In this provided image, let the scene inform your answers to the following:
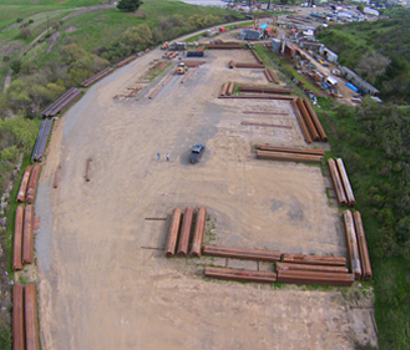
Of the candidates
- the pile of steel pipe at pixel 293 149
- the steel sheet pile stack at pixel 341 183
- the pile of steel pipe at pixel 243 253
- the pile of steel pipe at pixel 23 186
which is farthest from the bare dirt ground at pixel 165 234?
the pile of steel pipe at pixel 293 149

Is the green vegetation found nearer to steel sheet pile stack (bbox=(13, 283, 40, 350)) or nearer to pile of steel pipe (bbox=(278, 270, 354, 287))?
pile of steel pipe (bbox=(278, 270, 354, 287))

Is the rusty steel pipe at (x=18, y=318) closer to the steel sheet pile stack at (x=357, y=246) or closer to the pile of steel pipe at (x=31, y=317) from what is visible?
the pile of steel pipe at (x=31, y=317)

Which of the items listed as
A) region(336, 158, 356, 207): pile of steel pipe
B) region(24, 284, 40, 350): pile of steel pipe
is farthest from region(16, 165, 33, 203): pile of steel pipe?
region(336, 158, 356, 207): pile of steel pipe

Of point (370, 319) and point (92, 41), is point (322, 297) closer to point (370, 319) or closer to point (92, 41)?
point (370, 319)

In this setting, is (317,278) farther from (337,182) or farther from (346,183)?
(346,183)

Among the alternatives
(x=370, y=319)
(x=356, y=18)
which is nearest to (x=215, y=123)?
(x=370, y=319)

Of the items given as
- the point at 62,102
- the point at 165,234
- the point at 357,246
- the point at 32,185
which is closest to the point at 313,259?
the point at 357,246
